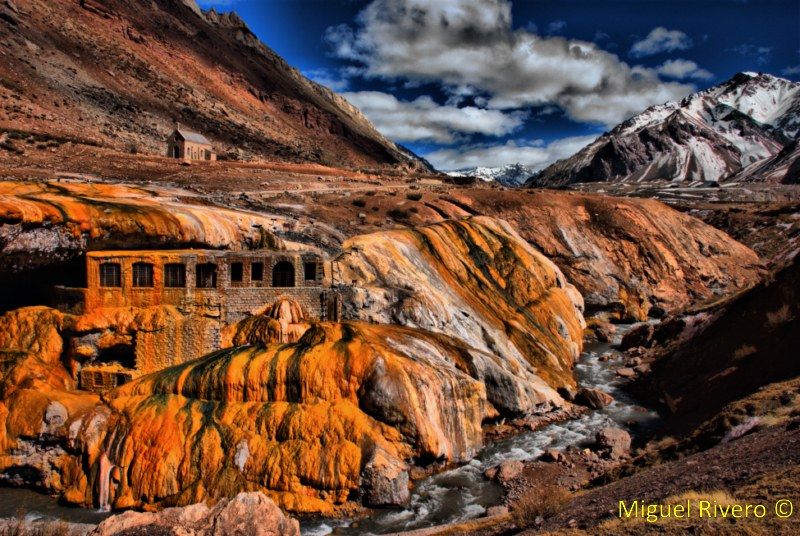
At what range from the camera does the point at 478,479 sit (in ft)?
69.1

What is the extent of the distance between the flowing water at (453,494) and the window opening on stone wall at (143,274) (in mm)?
9176

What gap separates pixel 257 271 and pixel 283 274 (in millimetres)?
1313

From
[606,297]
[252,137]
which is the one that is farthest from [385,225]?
[252,137]

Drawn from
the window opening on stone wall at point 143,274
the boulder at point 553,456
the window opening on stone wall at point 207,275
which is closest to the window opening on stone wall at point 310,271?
the window opening on stone wall at point 207,275

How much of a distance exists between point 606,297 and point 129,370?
4224cm

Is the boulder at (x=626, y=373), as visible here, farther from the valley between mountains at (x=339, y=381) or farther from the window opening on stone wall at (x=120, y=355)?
the window opening on stone wall at (x=120, y=355)

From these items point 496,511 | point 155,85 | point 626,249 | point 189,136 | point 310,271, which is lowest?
point 496,511

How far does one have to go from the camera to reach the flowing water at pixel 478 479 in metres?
18.0

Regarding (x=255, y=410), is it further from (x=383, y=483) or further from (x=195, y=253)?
(x=195, y=253)

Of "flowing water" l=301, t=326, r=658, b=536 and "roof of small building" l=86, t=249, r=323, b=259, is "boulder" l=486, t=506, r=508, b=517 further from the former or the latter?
"roof of small building" l=86, t=249, r=323, b=259

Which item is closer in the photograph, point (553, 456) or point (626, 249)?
point (553, 456)

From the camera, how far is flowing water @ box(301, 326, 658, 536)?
17969mm

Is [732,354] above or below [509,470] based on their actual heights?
above

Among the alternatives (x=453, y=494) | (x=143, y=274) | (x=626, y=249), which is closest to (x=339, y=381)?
(x=453, y=494)
